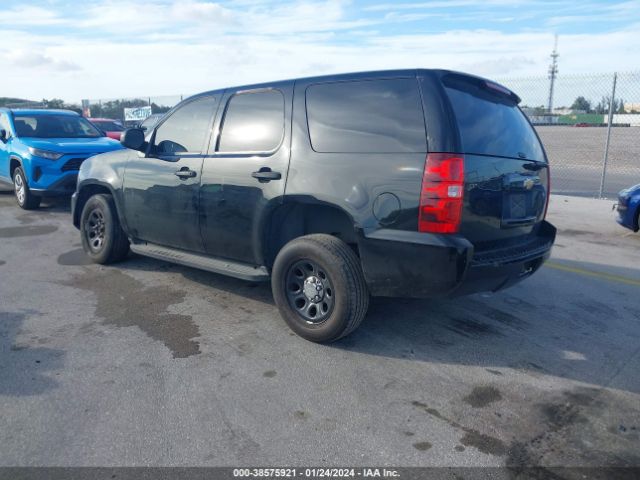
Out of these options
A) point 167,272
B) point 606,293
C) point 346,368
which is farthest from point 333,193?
point 606,293

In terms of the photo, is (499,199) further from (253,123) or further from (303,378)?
(253,123)

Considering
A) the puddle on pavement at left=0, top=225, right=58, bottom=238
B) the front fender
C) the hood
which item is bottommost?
the puddle on pavement at left=0, top=225, right=58, bottom=238

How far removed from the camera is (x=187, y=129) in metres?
4.99

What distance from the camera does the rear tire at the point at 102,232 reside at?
578cm

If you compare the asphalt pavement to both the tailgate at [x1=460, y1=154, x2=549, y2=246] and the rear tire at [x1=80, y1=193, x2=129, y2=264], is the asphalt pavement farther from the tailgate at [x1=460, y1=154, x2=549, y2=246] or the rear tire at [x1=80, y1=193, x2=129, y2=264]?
the tailgate at [x1=460, y1=154, x2=549, y2=246]

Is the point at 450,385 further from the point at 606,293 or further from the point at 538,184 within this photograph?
the point at 606,293

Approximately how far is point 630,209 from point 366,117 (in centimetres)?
558

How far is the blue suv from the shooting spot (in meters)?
9.10

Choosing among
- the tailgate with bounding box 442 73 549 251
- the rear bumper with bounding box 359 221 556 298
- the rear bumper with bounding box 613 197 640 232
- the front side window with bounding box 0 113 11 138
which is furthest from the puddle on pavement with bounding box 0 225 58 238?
the rear bumper with bounding box 613 197 640 232

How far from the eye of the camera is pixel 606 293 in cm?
529

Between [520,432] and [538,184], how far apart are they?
2044 millimetres

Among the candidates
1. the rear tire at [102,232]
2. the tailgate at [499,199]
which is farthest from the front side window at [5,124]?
the tailgate at [499,199]

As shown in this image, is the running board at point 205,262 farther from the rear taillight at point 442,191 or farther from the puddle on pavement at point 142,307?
the rear taillight at point 442,191

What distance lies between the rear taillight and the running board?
1.56 m
